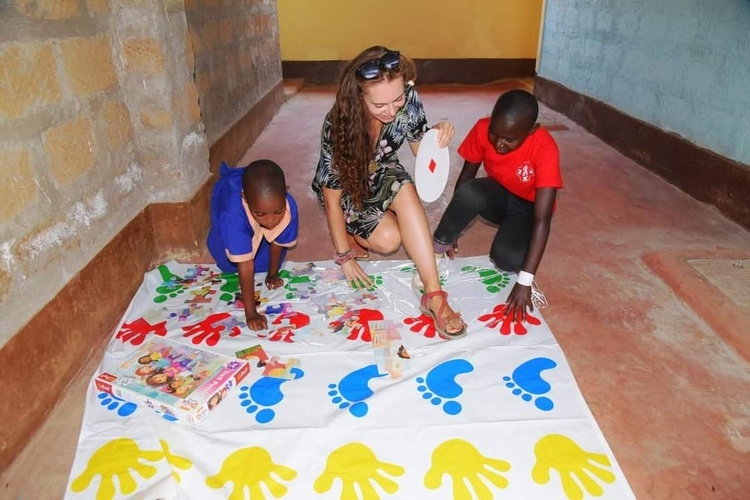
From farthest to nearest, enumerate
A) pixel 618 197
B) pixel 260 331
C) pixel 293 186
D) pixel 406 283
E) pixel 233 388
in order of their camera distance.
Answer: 1. pixel 293 186
2. pixel 618 197
3. pixel 406 283
4. pixel 260 331
5. pixel 233 388

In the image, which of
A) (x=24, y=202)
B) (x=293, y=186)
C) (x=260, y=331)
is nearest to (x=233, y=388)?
(x=260, y=331)

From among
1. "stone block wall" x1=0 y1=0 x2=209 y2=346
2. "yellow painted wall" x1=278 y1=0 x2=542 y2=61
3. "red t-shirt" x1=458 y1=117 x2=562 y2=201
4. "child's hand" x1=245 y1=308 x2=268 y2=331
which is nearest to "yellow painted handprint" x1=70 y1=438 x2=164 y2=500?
"stone block wall" x1=0 y1=0 x2=209 y2=346

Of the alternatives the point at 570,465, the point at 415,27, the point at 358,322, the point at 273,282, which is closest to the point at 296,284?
the point at 273,282

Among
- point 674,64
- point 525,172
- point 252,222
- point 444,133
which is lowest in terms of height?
point 252,222

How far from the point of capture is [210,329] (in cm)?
174

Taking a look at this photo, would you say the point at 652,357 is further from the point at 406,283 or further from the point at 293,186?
the point at 293,186

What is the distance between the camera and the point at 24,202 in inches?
53.9

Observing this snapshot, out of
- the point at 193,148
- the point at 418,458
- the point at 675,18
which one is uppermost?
the point at 675,18

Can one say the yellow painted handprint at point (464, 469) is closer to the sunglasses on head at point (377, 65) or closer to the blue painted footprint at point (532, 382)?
the blue painted footprint at point (532, 382)

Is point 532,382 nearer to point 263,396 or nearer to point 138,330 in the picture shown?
point 263,396

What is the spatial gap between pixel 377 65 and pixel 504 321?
909 mm

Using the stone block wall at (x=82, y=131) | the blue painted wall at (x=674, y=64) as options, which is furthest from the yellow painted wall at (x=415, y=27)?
the stone block wall at (x=82, y=131)

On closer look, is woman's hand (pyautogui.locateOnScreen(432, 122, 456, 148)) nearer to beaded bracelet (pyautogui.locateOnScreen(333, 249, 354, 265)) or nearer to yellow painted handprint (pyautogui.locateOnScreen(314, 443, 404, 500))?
beaded bracelet (pyautogui.locateOnScreen(333, 249, 354, 265))

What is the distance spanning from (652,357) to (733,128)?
1626 millimetres
